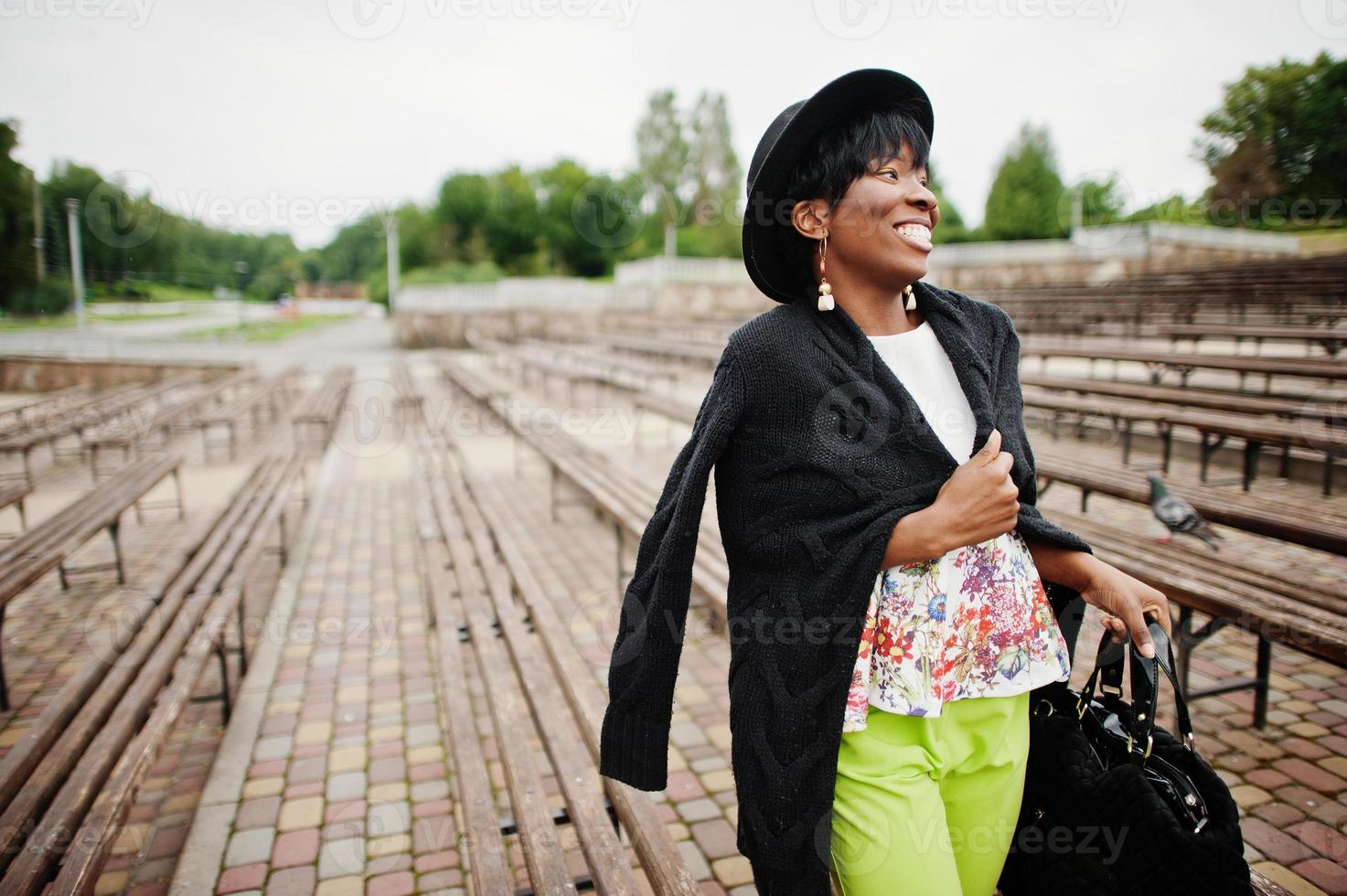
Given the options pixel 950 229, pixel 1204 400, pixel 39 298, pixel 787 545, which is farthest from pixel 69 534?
pixel 950 229

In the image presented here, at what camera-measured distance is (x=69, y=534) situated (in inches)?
147

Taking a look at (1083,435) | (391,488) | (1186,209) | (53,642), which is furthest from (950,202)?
(53,642)

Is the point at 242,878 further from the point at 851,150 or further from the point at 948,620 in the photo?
the point at 851,150

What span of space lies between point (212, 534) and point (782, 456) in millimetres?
3773

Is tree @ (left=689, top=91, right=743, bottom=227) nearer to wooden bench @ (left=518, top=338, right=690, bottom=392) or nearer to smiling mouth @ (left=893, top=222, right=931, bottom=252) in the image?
wooden bench @ (left=518, top=338, right=690, bottom=392)

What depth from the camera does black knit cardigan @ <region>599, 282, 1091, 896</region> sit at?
3.86 feet

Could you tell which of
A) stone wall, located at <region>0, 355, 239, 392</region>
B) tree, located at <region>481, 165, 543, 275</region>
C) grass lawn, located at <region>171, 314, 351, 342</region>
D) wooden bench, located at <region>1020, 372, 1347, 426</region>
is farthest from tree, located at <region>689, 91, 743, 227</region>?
wooden bench, located at <region>1020, 372, 1347, 426</region>

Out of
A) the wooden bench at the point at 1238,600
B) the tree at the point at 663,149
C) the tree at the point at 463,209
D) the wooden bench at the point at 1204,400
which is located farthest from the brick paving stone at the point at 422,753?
the tree at the point at 663,149

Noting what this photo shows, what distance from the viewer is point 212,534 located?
404 centimetres

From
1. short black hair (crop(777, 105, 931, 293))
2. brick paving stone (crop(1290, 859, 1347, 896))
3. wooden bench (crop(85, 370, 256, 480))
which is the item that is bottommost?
brick paving stone (crop(1290, 859, 1347, 896))

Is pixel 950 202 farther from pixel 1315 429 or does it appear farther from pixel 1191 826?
pixel 1191 826

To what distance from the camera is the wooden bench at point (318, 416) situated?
25.8ft

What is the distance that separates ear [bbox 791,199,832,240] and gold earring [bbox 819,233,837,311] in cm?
2

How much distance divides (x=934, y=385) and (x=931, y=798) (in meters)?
0.64
